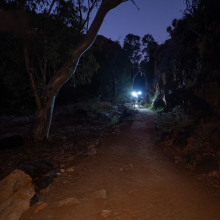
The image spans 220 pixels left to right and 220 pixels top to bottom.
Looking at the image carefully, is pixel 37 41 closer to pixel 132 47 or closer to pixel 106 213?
pixel 106 213

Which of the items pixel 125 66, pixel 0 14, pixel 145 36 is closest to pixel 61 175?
pixel 0 14

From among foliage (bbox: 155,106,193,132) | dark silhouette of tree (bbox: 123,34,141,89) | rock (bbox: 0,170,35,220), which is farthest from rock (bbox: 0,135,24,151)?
dark silhouette of tree (bbox: 123,34,141,89)

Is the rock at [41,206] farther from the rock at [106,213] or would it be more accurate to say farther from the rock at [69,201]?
Answer: the rock at [106,213]

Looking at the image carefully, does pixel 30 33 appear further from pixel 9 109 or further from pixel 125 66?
pixel 125 66

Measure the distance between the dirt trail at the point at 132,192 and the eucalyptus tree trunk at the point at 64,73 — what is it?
3.02 metres

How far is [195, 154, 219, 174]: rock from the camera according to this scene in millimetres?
4477

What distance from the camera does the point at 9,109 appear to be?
18266 millimetres

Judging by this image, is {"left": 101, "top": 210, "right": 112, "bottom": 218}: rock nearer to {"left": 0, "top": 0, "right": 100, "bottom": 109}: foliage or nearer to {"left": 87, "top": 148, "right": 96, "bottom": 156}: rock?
{"left": 87, "top": 148, "right": 96, "bottom": 156}: rock

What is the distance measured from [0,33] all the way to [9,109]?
13732 mm

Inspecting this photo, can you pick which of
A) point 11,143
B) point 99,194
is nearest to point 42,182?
point 99,194

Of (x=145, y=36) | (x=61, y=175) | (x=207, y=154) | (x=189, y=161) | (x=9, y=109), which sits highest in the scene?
(x=145, y=36)

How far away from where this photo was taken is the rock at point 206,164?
4.48 metres

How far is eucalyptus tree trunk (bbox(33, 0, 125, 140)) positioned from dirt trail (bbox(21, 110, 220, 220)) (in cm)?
302

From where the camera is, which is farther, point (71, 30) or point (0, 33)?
point (71, 30)
